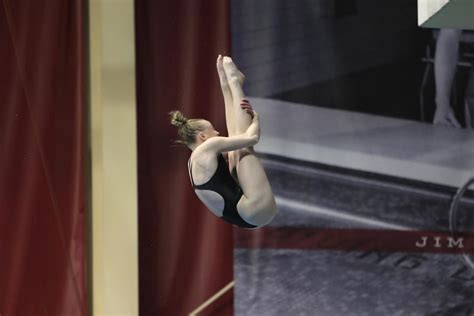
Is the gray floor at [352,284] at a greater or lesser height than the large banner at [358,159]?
lesser

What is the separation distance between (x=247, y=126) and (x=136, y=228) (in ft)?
8.45

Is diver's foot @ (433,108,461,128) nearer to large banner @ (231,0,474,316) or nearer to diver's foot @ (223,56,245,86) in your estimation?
large banner @ (231,0,474,316)

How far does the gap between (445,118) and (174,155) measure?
221 cm

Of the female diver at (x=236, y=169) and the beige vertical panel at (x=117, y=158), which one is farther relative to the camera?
the beige vertical panel at (x=117, y=158)

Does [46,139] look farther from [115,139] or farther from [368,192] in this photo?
[368,192]

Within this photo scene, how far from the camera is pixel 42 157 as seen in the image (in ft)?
22.5

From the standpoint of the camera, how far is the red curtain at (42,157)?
680 centimetres

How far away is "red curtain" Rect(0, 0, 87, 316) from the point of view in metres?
6.80

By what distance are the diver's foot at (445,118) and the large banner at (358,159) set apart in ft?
0.04

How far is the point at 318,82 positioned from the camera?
6.95m

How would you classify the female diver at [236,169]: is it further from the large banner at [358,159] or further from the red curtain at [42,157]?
the red curtain at [42,157]

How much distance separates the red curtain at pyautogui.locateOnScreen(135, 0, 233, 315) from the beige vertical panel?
8cm

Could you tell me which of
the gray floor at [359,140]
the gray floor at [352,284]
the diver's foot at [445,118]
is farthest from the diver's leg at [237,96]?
the diver's foot at [445,118]

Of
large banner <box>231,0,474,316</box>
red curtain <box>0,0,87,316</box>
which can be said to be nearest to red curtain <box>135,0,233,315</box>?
large banner <box>231,0,474,316</box>
